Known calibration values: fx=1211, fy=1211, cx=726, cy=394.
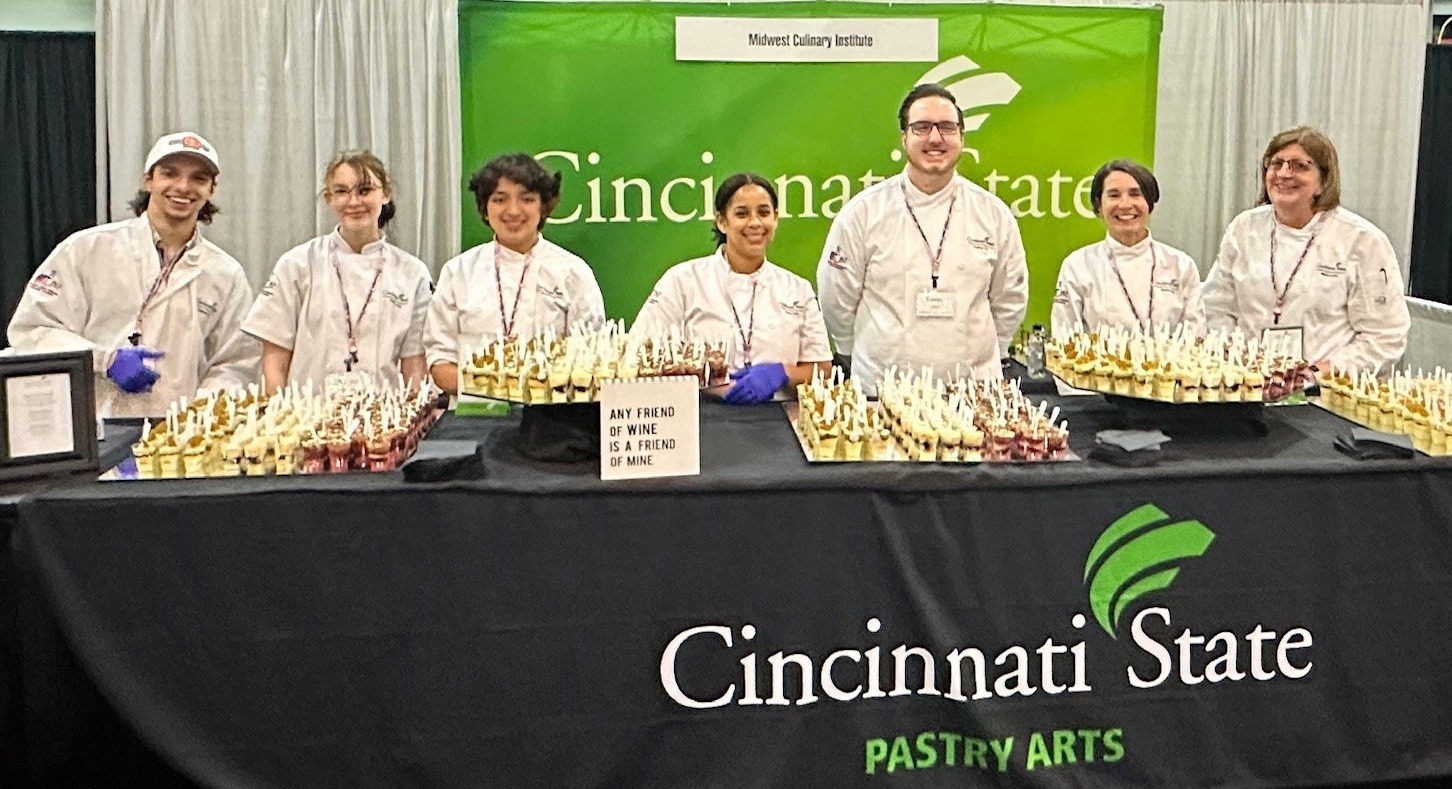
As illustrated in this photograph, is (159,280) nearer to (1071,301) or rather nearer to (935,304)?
(935,304)

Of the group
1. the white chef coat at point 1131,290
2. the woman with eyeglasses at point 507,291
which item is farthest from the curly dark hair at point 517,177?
the white chef coat at point 1131,290

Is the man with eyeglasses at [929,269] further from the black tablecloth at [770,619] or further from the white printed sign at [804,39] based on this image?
the white printed sign at [804,39]

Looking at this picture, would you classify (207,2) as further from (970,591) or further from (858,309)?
(970,591)

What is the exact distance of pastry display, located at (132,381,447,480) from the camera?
6.95 ft

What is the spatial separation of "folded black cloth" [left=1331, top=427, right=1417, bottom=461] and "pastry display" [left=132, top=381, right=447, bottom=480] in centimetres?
175

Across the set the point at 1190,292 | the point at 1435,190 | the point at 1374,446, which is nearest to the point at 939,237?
the point at 1190,292

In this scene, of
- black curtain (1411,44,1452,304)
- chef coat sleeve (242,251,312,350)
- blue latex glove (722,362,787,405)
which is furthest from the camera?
black curtain (1411,44,1452,304)

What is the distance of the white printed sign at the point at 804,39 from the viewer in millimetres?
4316

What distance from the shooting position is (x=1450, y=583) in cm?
225

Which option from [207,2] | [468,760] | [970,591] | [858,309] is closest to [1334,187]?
[858,309]

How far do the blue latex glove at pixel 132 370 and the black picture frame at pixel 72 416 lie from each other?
608 millimetres

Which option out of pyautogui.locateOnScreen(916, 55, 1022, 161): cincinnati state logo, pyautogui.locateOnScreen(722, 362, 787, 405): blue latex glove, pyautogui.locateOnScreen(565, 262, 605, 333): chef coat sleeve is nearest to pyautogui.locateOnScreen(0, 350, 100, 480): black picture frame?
pyautogui.locateOnScreen(565, 262, 605, 333): chef coat sleeve

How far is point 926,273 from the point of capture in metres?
3.22

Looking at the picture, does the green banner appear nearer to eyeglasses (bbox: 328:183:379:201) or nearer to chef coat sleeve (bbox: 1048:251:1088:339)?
chef coat sleeve (bbox: 1048:251:1088:339)
